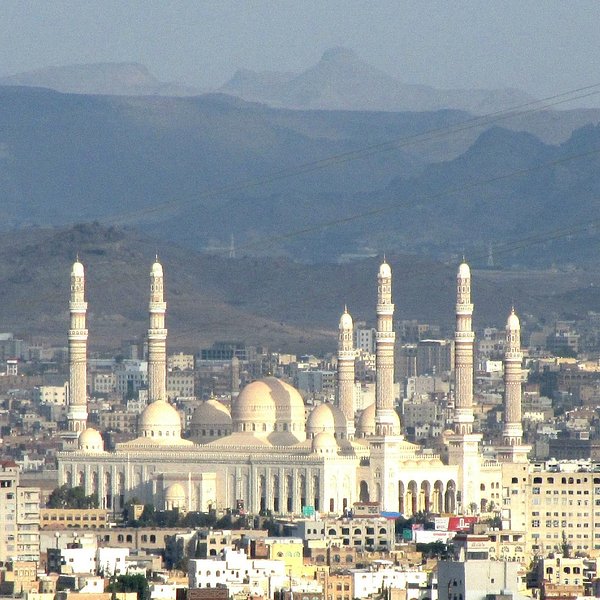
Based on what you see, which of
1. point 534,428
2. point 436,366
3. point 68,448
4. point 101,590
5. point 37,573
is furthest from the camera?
point 436,366

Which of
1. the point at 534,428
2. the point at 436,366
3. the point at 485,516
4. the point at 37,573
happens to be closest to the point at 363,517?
the point at 485,516

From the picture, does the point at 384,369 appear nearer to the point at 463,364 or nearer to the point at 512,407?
the point at 463,364

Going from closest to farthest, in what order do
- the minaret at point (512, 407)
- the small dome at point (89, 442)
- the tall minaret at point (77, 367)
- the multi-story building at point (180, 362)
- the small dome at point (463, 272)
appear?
the small dome at point (89, 442) < the minaret at point (512, 407) < the tall minaret at point (77, 367) < the small dome at point (463, 272) < the multi-story building at point (180, 362)

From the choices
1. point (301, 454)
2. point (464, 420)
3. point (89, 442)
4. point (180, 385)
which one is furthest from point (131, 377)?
point (301, 454)

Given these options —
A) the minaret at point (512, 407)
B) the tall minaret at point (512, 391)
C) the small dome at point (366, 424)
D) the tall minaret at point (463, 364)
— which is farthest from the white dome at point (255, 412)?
the tall minaret at point (512, 391)

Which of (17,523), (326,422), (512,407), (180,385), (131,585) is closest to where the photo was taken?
(131,585)

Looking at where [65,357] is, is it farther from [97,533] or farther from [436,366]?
[97,533]

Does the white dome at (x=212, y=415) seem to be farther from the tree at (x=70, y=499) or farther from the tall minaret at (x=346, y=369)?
the tree at (x=70, y=499)
